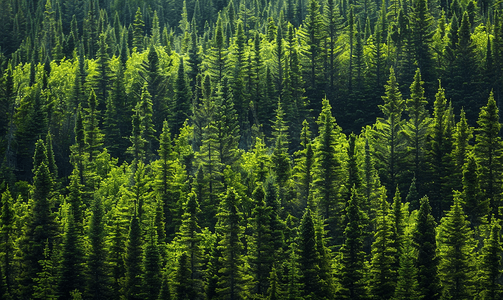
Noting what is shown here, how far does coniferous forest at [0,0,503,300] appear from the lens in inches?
3118

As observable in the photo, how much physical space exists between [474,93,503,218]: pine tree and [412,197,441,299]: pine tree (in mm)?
16709

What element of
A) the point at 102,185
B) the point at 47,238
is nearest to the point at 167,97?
the point at 102,185

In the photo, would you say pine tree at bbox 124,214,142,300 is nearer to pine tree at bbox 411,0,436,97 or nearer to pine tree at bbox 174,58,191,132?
pine tree at bbox 174,58,191,132

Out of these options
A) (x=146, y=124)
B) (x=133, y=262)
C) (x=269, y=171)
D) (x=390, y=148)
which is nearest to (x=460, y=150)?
(x=390, y=148)

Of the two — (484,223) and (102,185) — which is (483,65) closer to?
(484,223)

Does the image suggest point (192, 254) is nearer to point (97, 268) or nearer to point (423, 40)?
point (97, 268)

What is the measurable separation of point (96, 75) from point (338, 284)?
72309mm

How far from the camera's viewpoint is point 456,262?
7794cm

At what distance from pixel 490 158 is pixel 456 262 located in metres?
21.6

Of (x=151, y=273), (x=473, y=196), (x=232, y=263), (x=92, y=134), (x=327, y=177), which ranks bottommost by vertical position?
(x=151, y=273)

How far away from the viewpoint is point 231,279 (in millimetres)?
79250

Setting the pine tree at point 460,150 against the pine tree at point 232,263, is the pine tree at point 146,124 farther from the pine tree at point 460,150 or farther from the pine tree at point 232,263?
the pine tree at point 460,150

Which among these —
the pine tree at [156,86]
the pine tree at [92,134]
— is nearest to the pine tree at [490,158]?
the pine tree at [156,86]

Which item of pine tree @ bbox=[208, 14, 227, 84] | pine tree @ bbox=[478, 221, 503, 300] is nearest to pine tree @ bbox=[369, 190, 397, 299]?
pine tree @ bbox=[478, 221, 503, 300]
